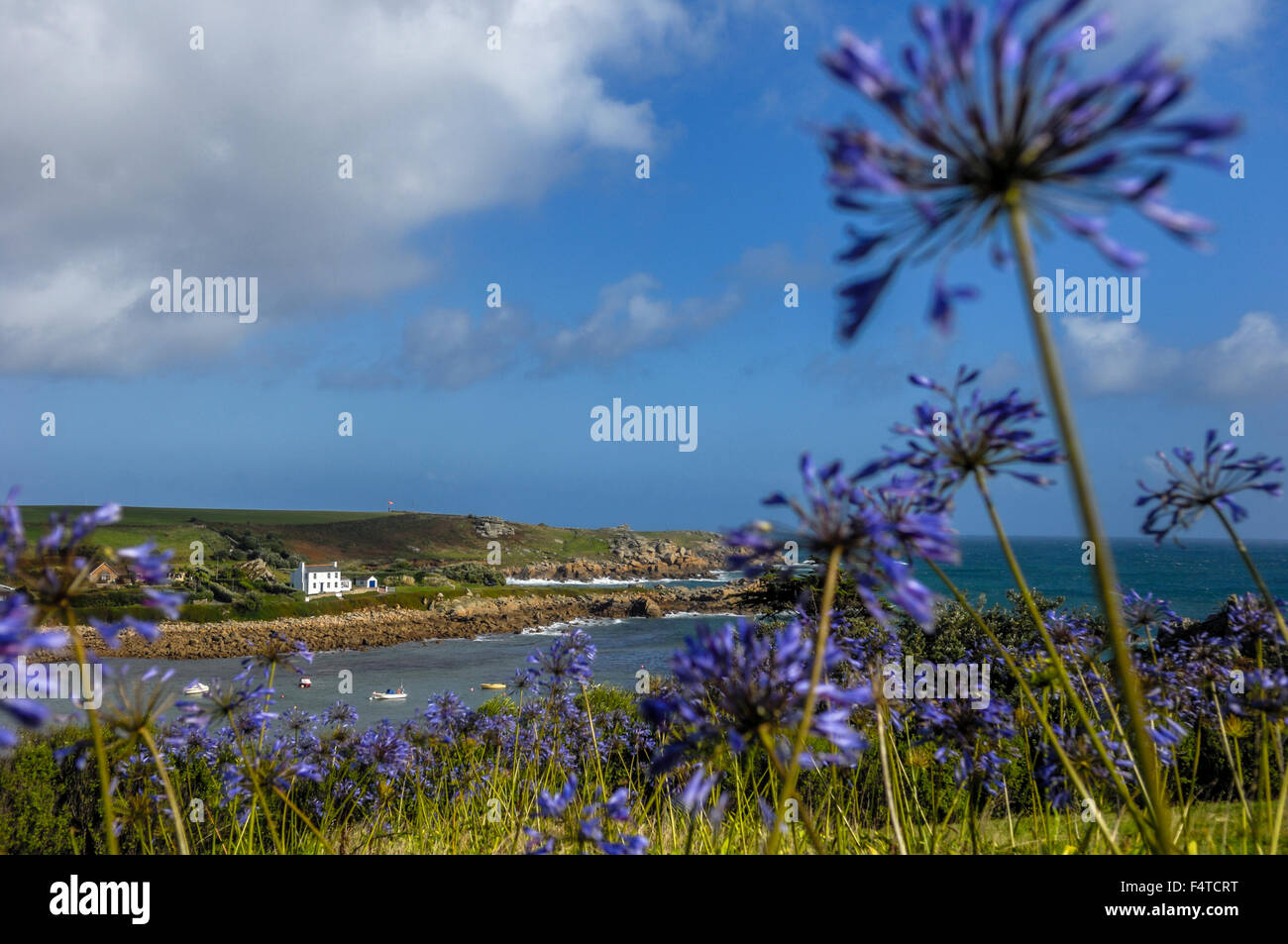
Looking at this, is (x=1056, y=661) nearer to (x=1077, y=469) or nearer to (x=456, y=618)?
→ (x=1077, y=469)

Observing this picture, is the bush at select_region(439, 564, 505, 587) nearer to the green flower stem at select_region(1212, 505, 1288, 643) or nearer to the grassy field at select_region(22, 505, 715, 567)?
the grassy field at select_region(22, 505, 715, 567)

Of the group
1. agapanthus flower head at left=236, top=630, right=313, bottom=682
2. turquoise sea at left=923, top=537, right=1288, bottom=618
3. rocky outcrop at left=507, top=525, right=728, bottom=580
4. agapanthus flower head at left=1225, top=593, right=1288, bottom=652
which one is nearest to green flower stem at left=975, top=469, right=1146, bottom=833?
agapanthus flower head at left=1225, top=593, right=1288, bottom=652

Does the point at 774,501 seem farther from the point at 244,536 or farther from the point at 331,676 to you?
the point at 244,536

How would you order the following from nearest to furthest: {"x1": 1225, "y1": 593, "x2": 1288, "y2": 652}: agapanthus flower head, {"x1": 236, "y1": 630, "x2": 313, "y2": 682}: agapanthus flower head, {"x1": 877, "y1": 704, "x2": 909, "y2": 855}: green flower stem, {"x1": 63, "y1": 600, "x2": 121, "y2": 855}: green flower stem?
{"x1": 63, "y1": 600, "x2": 121, "y2": 855}: green flower stem, {"x1": 877, "y1": 704, "x2": 909, "y2": 855}: green flower stem, {"x1": 1225, "y1": 593, "x2": 1288, "y2": 652}: agapanthus flower head, {"x1": 236, "y1": 630, "x2": 313, "y2": 682}: agapanthus flower head

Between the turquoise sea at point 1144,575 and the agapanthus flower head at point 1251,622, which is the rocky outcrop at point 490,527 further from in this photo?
the agapanthus flower head at point 1251,622

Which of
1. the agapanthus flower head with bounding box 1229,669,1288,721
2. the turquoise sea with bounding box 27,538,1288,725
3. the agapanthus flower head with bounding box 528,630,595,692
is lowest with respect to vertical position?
the turquoise sea with bounding box 27,538,1288,725

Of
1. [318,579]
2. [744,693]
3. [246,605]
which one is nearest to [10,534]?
[744,693]
